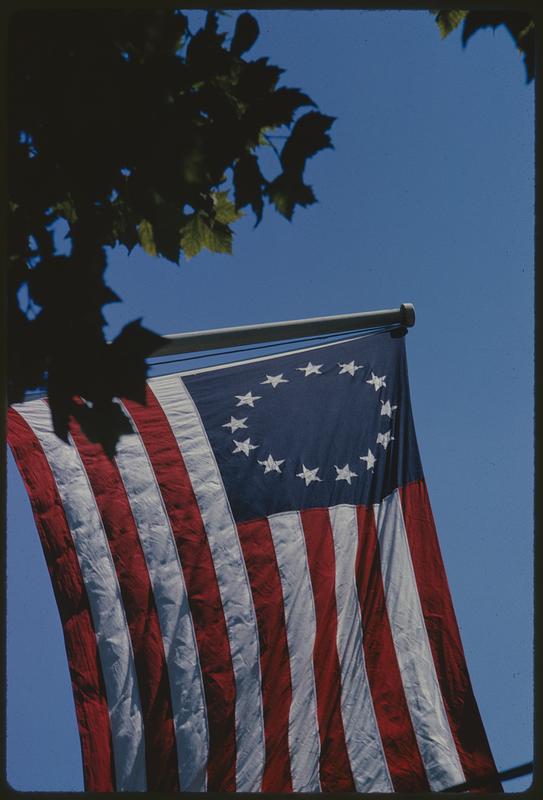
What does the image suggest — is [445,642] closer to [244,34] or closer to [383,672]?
[383,672]

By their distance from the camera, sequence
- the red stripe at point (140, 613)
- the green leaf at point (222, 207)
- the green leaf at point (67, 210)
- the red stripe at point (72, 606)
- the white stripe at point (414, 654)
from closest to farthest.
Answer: the green leaf at point (67, 210), the green leaf at point (222, 207), the red stripe at point (72, 606), the red stripe at point (140, 613), the white stripe at point (414, 654)

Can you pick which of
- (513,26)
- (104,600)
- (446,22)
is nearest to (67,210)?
(446,22)

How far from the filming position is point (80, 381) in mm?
2674

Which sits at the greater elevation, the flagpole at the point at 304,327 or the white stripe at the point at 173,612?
the flagpole at the point at 304,327

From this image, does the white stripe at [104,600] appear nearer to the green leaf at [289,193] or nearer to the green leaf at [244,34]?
the green leaf at [289,193]

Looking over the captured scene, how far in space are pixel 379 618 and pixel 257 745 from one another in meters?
0.98

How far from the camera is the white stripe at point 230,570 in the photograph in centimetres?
477

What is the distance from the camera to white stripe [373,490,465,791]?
4801 mm

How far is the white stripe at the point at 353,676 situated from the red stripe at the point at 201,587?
642mm

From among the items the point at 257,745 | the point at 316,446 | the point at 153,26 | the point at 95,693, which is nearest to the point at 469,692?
the point at 257,745

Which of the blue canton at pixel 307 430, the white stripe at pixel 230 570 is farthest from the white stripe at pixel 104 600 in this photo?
the blue canton at pixel 307 430

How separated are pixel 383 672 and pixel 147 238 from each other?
9.41ft

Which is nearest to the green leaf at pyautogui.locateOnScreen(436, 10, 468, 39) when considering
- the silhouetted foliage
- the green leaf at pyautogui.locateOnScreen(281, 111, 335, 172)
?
the silhouetted foliage

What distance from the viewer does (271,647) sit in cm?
494
